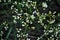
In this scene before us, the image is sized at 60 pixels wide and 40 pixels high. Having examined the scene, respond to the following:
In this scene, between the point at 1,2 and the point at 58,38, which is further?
the point at 1,2

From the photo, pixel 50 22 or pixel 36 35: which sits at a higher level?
pixel 50 22

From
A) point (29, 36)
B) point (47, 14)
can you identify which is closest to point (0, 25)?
point (29, 36)

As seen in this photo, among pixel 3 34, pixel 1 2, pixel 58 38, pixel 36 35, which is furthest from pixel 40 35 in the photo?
pixel 1 2

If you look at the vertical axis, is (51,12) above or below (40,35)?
above

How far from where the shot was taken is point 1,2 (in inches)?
89.7

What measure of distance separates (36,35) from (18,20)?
0.24m

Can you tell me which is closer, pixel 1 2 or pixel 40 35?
pixel 40 35

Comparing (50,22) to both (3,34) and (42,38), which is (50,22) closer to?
(42,38)

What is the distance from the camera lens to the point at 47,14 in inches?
86.2

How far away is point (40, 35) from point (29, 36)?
111mm

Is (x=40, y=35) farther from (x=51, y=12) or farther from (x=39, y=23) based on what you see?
(x=51, y=12)

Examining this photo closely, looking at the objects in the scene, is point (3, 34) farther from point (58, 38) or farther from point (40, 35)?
point (58, 38)

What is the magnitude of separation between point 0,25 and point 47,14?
49cm

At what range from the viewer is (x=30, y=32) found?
2.13 metres
